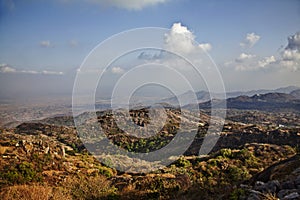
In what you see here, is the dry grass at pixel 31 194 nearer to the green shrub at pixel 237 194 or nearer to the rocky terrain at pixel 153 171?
the rocky terrain at pixel 153 171

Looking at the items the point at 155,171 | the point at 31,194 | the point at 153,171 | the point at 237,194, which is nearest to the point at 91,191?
the point at 31,194

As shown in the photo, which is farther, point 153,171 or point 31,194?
point 153,171

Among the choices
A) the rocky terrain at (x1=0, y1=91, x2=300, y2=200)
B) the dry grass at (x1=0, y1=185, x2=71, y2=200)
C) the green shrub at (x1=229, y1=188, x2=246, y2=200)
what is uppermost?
the green shrub at (x1=229, y1=188, x2=246, y2=200)

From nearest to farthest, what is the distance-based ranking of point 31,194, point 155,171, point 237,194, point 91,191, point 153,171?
point 237,194 → point 31,194 → point 91,191 → point 155,171 → point 153,171

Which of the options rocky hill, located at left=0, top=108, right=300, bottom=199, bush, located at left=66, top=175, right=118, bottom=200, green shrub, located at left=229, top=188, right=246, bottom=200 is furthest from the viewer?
bush, located at left=66, top=175, right=118, bottom=200

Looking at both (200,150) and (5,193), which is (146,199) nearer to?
(5,193)

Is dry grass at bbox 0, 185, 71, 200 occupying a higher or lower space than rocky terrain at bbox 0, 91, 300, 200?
higher

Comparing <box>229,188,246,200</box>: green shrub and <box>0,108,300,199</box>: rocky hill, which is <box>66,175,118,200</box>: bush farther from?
<box>229,188,246,200</box>: green shrub

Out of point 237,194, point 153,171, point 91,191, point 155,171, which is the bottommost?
point 153,171

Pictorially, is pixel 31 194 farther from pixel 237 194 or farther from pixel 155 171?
pixel 155 171

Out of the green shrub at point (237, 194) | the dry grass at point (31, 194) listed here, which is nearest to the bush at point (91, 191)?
the dry grass at point (31, 194)

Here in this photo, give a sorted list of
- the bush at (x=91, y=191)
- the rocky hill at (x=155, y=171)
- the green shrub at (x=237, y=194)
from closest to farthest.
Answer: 1. the green shrub at (x=237, y=194)
2. the rocky hill at (x=155, y=171)
3. the bush at (x=91, y=191)

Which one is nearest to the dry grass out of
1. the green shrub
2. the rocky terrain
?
the rocky terrain

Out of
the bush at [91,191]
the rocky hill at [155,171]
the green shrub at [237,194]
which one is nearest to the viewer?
the green shrub at [237,194]
